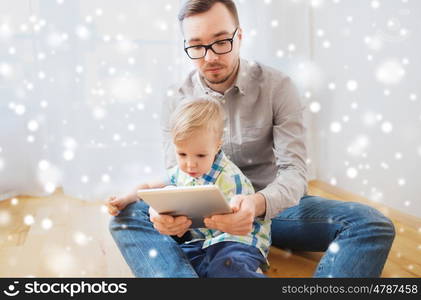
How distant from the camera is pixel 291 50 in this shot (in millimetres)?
2334

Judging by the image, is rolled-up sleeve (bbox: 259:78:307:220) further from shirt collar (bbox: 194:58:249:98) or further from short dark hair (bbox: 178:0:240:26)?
short dark hair (bbox: 178:0:240:26)

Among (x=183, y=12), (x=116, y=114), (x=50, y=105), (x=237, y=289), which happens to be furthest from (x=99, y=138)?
(x=237, y=289)

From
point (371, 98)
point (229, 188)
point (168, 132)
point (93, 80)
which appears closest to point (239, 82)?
point (168, 132)

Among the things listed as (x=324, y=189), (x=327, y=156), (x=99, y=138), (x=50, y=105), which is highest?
(x=50, y=105)

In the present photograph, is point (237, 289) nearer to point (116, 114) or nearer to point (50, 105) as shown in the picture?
point (116, 114)

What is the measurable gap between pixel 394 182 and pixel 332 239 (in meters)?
0.64

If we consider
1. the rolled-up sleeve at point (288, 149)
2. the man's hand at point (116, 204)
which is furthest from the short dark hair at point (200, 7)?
the man's hand at point (116, 204)

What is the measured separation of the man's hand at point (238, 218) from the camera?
1106 millimetres

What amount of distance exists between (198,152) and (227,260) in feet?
0.93

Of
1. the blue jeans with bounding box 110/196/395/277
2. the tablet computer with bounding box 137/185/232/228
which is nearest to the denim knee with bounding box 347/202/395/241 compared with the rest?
the blue jeans with bounding box 110/196/395/277

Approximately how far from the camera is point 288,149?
1415 millimetres

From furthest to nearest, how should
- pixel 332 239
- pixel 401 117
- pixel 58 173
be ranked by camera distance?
1. pixel 58 173
2. pixel 401 117
3. pixel 332 239

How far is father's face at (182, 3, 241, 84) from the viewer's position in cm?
141

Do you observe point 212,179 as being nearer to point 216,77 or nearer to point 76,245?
point 216,77
